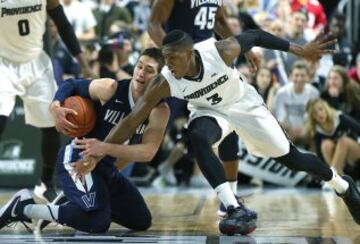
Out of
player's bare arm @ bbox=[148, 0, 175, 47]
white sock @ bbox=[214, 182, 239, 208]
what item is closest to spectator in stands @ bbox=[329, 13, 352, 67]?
player's bare arm @ bbox=[148, 0, 175, 47]

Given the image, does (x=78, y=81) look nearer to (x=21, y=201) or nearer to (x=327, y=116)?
(x=21, y=201)

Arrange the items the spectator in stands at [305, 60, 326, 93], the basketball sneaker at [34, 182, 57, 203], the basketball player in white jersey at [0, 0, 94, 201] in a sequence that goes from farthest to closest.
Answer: the spectator in stands at [305, 60, 326, 93]
the basketball sneaker at [34, 182, 57, 203]
the basketball player in white jersey at [0, 0, 94, 201]

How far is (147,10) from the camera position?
12570 millimetres

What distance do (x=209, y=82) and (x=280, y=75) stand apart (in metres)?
5.90

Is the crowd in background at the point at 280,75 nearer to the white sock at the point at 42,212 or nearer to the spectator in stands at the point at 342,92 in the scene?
the spectator in stands at the point at 342,92

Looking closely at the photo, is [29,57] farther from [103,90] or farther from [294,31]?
[294,31]

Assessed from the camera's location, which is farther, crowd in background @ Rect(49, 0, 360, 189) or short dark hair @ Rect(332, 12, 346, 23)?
short dark hair @ Rect(332, 12, 346, 23)

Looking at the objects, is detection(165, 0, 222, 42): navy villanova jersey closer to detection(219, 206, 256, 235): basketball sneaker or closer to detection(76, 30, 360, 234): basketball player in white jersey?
detection(76, 30, 360, 234): basketball player in white jersey

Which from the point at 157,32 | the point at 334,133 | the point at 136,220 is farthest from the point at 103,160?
the point at 334,133

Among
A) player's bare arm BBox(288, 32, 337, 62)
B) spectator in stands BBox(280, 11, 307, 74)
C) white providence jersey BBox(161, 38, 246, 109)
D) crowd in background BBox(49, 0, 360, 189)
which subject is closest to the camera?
white providence jersey BBox(161, 38, 246, 109)

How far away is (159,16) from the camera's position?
6.51 meters

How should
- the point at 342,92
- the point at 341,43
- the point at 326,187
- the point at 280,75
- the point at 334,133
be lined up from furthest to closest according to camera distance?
the point at 341,43 → the point at 280,75 → the point at 342,92 → the point at 334,133 → the point at 326,187

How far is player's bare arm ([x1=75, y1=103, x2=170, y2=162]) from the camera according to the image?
494 cm

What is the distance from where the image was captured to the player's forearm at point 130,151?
500cm
